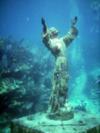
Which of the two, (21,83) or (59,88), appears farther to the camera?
(21,83)

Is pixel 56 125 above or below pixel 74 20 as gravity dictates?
below

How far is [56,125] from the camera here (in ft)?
20.4

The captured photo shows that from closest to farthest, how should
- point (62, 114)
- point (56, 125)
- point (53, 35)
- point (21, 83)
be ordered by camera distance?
point (56, 125), point (62, 114), point (53, 35), point (21, 83)

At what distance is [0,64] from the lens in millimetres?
11594

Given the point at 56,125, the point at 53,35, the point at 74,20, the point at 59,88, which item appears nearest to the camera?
the point at 56,125

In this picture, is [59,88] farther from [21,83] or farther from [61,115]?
[21,83]

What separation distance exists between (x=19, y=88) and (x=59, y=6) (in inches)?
2085

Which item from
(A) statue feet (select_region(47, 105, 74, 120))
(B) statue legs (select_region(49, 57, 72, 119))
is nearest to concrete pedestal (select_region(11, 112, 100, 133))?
(A) statue feet (select_region(47, 105, 74, 120))

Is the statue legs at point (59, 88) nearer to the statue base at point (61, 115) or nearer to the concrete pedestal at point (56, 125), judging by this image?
the statue base at point (61, 115)

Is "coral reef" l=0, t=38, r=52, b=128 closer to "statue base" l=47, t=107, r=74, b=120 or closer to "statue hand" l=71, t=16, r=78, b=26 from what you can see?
"statue base" l=47, t=107, r=74, b=120

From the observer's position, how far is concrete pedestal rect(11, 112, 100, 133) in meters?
5.87

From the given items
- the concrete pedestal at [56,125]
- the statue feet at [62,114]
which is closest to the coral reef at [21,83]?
the concrete pedestal at [56,125]

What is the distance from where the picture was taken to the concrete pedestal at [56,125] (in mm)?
5871

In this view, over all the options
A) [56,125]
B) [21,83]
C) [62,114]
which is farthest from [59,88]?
[21,83]
